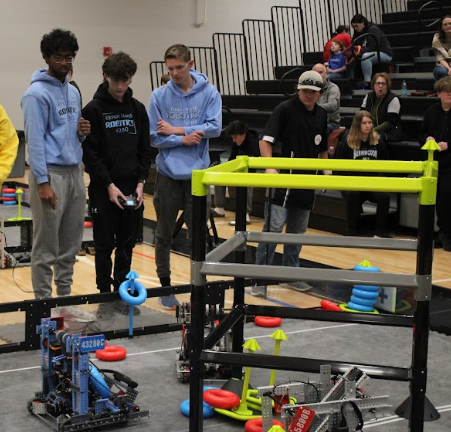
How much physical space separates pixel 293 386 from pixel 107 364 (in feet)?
4.11

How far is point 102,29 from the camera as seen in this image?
15.1 meters

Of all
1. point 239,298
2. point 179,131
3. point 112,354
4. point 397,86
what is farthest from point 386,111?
point 112,354

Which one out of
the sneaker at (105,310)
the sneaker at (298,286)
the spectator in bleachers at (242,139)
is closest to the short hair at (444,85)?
the spectator in bleachers at (242,139)

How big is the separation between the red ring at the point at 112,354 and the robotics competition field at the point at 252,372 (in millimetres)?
26

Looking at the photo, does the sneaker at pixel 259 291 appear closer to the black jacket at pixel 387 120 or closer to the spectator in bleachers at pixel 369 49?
the black jacket at pixel 387 120

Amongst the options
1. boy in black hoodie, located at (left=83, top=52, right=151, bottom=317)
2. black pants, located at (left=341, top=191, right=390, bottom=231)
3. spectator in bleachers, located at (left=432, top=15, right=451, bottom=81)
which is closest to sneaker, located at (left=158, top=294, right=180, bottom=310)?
boy in black hoodie, located at (left=83, top=52, right=151, bottom=317)

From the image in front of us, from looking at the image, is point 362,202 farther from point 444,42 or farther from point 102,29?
point 102,29

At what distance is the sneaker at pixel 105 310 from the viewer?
191 inches

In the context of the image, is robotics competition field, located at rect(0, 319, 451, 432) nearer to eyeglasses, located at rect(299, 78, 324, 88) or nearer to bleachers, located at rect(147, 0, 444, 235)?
eyeglasses, located at rect(299, 78, 324, 88)

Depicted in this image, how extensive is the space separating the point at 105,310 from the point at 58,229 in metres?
0.55

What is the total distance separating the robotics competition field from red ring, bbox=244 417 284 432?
0.09 m

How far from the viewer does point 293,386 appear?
342 centimetres

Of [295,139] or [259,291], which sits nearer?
[259,291]

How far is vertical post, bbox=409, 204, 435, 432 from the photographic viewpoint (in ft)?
9.67
